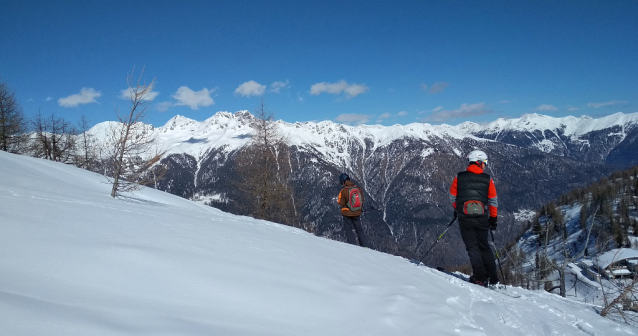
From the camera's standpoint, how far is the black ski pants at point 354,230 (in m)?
10.5

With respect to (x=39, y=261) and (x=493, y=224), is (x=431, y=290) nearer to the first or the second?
(x=493, y=224)

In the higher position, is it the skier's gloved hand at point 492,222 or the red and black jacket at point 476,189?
the red and black jacket at point 476,189

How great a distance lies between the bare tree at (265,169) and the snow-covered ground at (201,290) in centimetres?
1476

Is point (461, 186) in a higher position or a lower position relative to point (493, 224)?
higher

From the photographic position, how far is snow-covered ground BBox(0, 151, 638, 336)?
230 centimetres

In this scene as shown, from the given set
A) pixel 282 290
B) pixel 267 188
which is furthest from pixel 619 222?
pixel 282 290

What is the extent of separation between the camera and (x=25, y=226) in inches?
141

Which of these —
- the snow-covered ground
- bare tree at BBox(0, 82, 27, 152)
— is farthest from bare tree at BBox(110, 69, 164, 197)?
bare tree at BBox(0, 82, 27, 152)

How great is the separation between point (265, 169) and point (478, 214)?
15.4m

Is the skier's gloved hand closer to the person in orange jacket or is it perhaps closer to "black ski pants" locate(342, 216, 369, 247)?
the person in orange jacket

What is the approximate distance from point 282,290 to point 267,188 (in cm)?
1718

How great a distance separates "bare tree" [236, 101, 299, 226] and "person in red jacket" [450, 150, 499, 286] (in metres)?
14.7

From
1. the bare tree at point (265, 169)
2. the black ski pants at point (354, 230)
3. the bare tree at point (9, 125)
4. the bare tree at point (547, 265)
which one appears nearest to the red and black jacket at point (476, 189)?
the bare tree at point (547, 265)

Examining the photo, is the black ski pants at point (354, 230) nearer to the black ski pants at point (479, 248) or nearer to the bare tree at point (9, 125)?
the black ski pants at point (479, 248)
